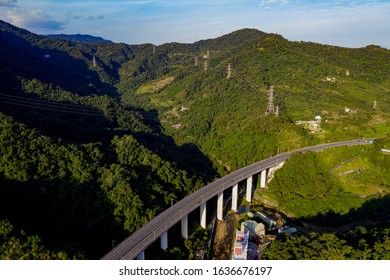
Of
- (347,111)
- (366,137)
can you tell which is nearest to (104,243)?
(366,137)

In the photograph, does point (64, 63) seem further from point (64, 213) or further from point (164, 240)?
point (164, 240)

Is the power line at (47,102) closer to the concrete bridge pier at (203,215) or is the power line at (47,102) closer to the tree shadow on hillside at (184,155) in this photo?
the tree shadow on hillside at (184,155)

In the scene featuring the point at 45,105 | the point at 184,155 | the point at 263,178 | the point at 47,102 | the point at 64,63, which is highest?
the point at 64,63

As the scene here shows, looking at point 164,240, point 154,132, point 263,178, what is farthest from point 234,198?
point 154,132

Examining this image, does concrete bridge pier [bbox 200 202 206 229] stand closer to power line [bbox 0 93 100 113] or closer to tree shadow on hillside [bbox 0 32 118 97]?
power line [bbox 0 93 100 113]

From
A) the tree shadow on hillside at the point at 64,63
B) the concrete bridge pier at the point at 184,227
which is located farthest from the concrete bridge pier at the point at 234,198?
the tree shadow on hillside at the point at 64,63

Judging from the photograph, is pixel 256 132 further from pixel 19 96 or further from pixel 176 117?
pixel 19 96

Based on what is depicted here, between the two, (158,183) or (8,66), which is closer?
(158,183)
